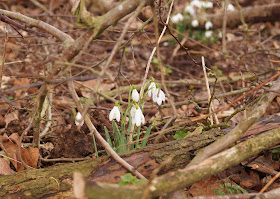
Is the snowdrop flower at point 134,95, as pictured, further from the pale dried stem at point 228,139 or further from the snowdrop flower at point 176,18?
the snowdrop flower at point 176,18

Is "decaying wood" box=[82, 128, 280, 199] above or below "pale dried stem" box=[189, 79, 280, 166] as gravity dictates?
below

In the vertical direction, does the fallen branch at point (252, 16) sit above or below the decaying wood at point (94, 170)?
above

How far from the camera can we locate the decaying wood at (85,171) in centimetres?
183

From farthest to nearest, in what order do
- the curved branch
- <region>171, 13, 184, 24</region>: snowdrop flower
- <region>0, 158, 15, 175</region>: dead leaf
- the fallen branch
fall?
the fallen branch < <region>171, 13, 184, 24</region>: snowdrop flower < <region>0, 158, 15, 175</region>: dead leaf < the curved branch

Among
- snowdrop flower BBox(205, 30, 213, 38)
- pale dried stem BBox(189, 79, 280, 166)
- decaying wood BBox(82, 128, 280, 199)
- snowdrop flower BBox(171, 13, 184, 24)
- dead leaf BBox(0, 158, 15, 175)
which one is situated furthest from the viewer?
snowdrop flower BBox(205, 30, 213, 38)

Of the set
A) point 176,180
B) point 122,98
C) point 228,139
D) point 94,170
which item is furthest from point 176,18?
point 176,180

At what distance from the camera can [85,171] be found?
1.92 meters

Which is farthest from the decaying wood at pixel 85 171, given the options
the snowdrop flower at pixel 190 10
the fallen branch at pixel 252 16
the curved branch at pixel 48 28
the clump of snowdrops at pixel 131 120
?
the fallen branch at pixel 252 16

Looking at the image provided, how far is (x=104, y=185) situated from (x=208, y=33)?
168 inches

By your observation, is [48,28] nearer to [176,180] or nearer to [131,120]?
[131,120]

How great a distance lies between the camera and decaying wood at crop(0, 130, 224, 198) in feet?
5.99

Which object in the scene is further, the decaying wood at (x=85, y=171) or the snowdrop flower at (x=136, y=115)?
the snowdrop flower at (x=136, y=115)

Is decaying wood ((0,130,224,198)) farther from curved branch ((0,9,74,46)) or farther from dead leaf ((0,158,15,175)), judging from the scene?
curved branch ((0,9,74,46))

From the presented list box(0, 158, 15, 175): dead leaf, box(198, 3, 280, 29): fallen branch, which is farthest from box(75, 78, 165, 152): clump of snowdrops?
box(198, 3, 280, 29): fallen branch
